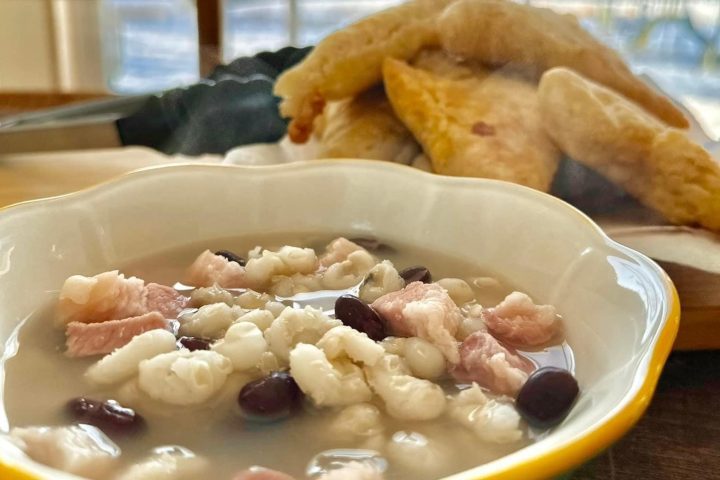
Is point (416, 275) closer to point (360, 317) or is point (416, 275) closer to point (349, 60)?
point (360, 317)

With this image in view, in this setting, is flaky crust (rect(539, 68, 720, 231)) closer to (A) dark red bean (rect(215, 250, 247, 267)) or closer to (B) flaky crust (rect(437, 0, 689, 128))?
(B) flaky crust (rect(437, 0, 689, 128))

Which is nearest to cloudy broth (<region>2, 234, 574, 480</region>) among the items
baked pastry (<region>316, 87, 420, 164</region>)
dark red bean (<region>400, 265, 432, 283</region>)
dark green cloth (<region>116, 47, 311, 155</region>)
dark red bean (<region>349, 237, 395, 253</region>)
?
dark red bean (<region>400, 265, 432, 283</region>)

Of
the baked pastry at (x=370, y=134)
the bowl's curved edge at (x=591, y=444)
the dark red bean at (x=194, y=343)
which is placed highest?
the bowl's curved edge at (x=591, y=444)

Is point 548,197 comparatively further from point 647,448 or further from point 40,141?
point 40,141

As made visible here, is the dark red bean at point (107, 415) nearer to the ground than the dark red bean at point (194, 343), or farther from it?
nearer to the ground

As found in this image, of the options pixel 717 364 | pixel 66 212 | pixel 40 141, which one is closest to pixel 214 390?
pixel 66 212

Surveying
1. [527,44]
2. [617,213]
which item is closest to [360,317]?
[617,213]

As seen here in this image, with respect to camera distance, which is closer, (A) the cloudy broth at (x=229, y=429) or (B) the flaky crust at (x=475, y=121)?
(A) the cloudy broth at (x=229, y=429)

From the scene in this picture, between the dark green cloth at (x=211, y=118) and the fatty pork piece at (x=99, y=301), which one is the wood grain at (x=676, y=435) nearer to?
the fatty pork piece at (x=99, y=301)

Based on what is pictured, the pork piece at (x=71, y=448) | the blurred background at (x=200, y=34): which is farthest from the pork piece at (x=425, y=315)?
the blurred background at (x=200, y=34)
